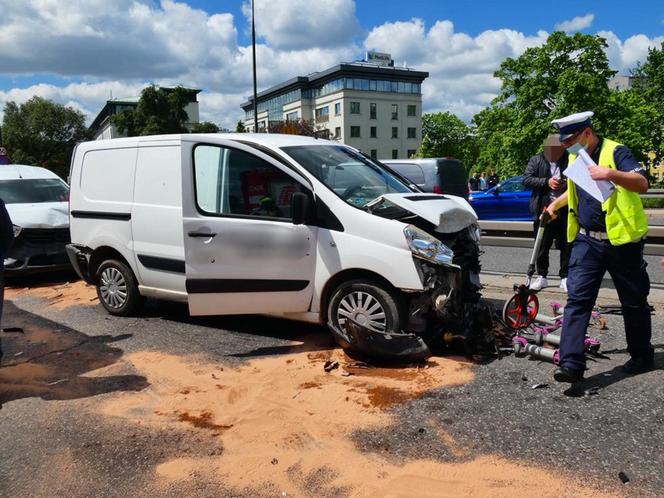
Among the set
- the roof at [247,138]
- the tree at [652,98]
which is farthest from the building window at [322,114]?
the roof at [247,138]

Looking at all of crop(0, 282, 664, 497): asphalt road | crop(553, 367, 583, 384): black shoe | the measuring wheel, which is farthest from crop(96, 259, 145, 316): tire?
crop(553, 367, 583, 384): black shoe

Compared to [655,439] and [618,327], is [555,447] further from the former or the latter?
[618,327]

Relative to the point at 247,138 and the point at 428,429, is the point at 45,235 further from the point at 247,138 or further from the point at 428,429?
the point at 428,429

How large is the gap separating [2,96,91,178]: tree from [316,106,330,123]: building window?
132 ft

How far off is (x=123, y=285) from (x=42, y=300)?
89.1 inches

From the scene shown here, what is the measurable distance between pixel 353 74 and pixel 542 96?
5002 cm

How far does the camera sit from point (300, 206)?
4824 mm

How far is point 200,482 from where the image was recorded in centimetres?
305

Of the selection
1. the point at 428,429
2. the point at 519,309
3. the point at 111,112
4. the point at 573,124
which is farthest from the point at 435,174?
the point at 111,112

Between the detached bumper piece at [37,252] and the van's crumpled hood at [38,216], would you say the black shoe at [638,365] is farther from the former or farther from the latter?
the van's crumpled hood at [38,216]

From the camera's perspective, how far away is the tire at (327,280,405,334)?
469cm

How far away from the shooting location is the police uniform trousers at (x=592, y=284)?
400 cm

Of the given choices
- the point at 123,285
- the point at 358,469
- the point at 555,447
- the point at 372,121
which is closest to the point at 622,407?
the point at 555,447

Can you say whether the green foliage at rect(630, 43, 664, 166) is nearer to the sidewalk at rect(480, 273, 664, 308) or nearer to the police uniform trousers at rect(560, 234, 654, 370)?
the sidewalk at rect(480, 273, 664, 308)
